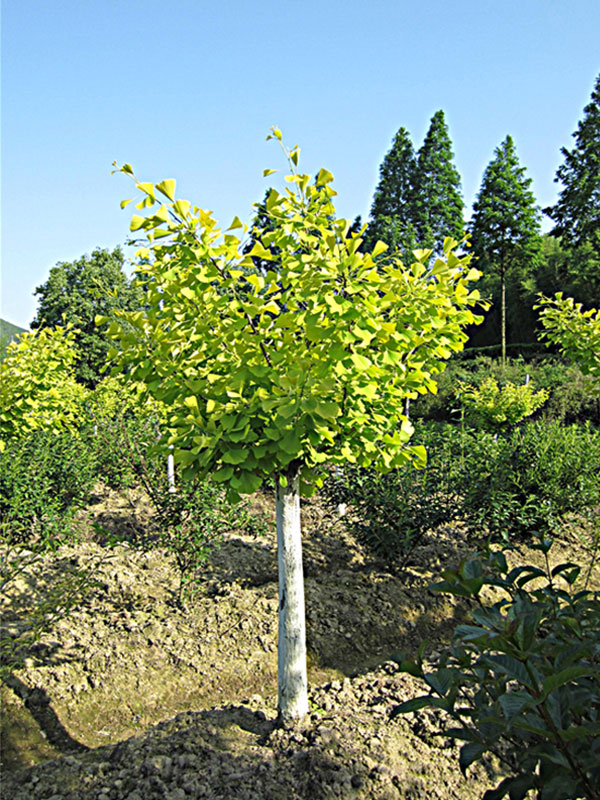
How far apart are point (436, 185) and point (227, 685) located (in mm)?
27330

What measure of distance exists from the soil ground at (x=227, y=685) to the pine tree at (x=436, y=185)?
78.1ft

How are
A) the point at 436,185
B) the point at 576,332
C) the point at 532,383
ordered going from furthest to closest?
1. the point at 436,185
2. the point at 532,383
3. the point at 576,332

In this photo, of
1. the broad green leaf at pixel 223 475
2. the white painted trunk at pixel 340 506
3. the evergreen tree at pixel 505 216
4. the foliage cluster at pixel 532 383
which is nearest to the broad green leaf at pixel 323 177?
the broad green leaf at pixel 223 475

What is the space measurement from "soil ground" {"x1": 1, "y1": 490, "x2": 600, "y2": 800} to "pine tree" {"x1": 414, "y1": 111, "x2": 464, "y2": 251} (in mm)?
23802

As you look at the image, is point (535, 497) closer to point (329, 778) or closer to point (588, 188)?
point (329, 778)

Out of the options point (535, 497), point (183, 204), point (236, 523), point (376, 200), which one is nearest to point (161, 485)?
point (236, 523)

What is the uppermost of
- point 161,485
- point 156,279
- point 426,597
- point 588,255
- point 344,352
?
point 588,255

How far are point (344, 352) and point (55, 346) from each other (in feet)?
15.7

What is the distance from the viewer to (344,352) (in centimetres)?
221

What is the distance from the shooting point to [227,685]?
3736mm

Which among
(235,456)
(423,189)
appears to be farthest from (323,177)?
(423,189)

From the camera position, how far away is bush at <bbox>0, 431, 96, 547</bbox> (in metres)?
6.00

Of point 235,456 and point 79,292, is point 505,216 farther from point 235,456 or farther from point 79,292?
point 235,456

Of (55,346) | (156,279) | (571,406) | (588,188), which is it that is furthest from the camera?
(588,188)
